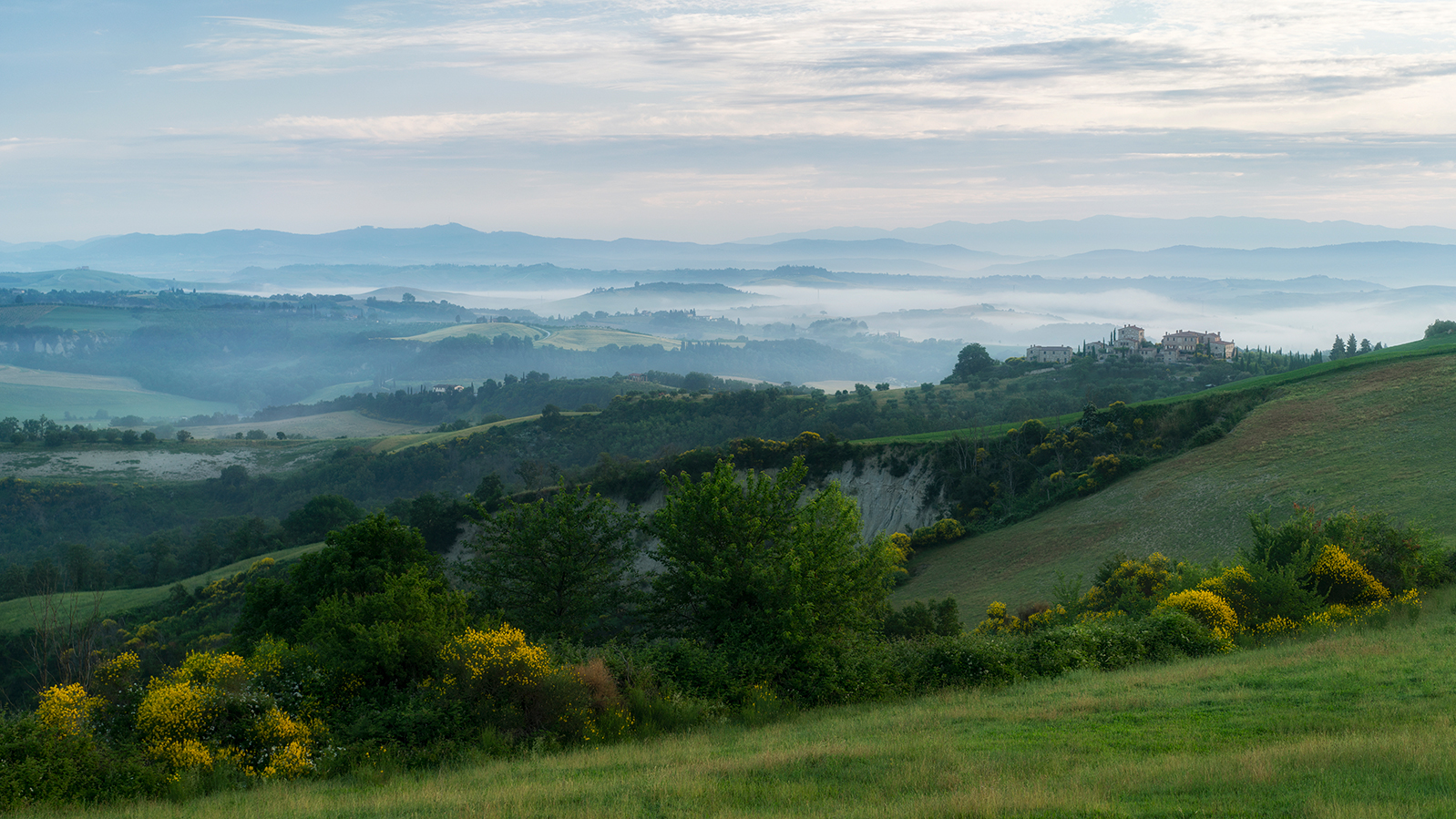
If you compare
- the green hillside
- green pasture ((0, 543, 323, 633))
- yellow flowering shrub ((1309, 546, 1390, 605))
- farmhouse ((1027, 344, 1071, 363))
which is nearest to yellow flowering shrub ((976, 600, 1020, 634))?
the green hillside

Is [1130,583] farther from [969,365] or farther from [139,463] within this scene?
[139,463]

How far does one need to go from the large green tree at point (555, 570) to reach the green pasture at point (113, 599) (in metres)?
40.3

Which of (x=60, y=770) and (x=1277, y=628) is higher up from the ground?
(x=1277, y=628)

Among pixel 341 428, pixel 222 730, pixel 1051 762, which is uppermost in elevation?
pixel 1051 762

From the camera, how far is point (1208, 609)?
1959 cm

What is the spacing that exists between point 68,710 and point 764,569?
38.5 feet

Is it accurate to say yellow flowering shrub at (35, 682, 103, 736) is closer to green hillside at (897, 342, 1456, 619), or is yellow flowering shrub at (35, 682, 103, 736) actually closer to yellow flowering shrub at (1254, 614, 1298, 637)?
yellow flowering shrub at (1254, 614, 1298, 637)

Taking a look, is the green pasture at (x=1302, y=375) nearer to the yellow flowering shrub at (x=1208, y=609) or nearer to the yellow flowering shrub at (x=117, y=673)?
the yellow flowering shrub at (x=1208, y=609)

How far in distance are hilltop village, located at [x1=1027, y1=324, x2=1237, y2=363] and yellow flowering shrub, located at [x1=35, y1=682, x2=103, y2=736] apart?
107m

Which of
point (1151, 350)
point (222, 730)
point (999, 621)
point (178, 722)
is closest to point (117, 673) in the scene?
point (178, 722)

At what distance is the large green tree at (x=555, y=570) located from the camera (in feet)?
76.5

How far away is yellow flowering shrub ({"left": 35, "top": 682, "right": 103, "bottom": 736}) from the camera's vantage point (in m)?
12.7

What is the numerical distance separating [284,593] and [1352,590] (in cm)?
2846

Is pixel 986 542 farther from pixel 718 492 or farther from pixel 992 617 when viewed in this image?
pixel 718 492
